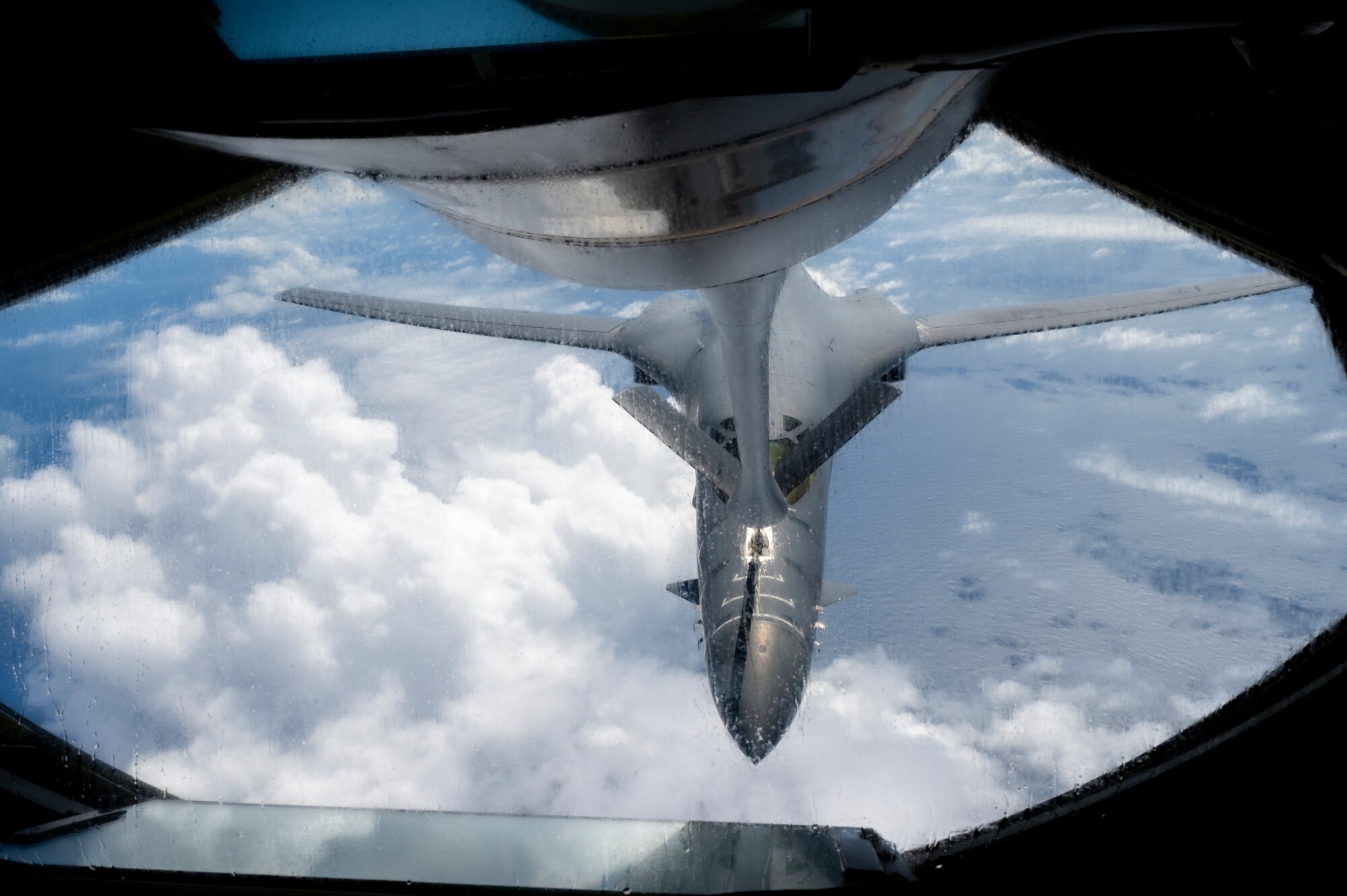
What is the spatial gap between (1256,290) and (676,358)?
251 inches

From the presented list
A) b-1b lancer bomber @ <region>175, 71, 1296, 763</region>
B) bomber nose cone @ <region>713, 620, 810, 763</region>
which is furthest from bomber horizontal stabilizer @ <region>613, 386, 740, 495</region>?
bomber nose cone @ <region>713, 620, 810, 763</region>

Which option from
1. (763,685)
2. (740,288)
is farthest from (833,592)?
(740,288)

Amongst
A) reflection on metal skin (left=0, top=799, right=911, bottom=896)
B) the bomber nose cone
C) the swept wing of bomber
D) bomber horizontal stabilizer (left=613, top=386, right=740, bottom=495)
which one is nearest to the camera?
reflection on metal skin (left=0, top=799, right=911, bottom=896)

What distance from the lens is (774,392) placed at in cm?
983

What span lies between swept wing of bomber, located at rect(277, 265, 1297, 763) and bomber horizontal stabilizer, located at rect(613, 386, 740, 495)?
3 cm

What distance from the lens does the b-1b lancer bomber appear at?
5.21 ft

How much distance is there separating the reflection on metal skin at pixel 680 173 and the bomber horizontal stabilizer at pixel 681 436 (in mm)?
5548

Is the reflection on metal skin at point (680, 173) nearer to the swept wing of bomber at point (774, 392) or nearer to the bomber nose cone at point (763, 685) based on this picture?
the swept wing of bomber at point (774, 392)

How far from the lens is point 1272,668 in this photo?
10.4 ft

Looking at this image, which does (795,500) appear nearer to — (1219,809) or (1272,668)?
(1272,668)

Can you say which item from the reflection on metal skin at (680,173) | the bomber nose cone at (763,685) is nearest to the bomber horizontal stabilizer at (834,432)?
the bomber nose cone at (763,685)

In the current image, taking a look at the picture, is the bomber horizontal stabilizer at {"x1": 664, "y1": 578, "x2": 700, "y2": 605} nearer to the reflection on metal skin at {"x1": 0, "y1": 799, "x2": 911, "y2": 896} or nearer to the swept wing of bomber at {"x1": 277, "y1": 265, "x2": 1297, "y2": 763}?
the swept wing of bomber at {"x1": 277, "y1": 265, "x2": 1297, "y2": 763}

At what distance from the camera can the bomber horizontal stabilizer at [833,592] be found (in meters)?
10.7

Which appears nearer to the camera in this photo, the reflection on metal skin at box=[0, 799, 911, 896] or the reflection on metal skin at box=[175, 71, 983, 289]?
the reflection on metal skin at box=[175, 71, 983, 289]
